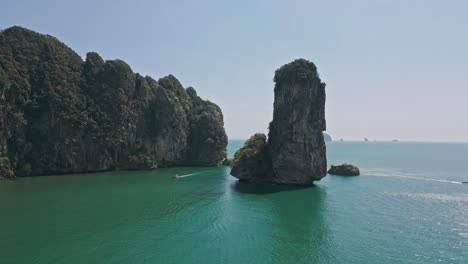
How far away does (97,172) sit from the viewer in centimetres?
9525

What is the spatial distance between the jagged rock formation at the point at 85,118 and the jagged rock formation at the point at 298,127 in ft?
144

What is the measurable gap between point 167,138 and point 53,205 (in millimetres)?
60783

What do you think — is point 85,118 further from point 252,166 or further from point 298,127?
point 298,127

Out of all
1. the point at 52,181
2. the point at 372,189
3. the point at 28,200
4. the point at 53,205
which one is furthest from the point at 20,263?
the point at 372,189

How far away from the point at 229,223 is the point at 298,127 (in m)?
35.8

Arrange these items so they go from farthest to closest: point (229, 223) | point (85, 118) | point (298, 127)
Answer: point (85, 118), point (298, 127), point (229, 223)

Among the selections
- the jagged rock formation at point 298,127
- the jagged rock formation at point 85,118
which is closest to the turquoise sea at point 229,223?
the jagged rock formation at point 298,127

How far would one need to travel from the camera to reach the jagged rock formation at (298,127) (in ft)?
241

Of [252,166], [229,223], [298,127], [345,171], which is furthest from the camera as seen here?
[345,171]

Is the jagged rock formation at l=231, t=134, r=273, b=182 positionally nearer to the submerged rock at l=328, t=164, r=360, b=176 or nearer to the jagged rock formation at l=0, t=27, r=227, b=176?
the submerged rock at l=328, t=164, r=360, b=176

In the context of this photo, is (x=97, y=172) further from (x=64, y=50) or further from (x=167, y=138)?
(x=64, y=50)

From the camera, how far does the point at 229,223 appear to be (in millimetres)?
44375

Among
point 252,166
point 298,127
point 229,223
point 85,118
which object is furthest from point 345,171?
point 85,118

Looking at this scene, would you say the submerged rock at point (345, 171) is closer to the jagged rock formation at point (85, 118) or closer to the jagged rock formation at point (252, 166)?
the jagged rock formation at point (252, 166)
